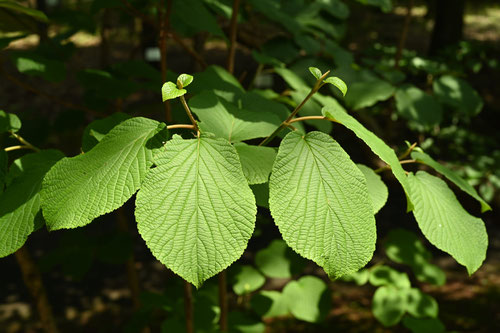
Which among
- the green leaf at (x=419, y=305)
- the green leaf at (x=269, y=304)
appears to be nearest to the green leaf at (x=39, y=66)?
the green leaf at (x=269, y=304)

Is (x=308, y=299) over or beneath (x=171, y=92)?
beneath

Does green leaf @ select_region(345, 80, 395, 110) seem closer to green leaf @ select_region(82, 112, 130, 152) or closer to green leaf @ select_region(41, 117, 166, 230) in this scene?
green leaf @ select_region(82, 112, 130, 152)

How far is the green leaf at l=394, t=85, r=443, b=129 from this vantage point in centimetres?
186

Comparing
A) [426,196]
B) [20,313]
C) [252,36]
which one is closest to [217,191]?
[426,196]

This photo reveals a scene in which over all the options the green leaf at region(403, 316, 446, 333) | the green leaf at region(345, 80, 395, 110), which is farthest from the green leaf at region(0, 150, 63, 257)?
the green leaf at region(403, 316, 446, 333)

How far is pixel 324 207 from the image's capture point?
2.47 feet

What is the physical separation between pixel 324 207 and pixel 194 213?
0.77 ft

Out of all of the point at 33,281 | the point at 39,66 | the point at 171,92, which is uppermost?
the point at 171,92

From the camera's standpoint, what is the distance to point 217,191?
2.41ft

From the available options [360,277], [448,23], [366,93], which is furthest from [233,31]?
[448,23]

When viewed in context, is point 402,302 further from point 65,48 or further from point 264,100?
point 65,48

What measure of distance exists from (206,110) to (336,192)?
1.37 ft

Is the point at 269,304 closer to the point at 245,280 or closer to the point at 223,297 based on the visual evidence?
the point at 245,280

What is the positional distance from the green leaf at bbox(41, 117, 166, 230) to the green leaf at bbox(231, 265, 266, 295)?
4.65 ft
